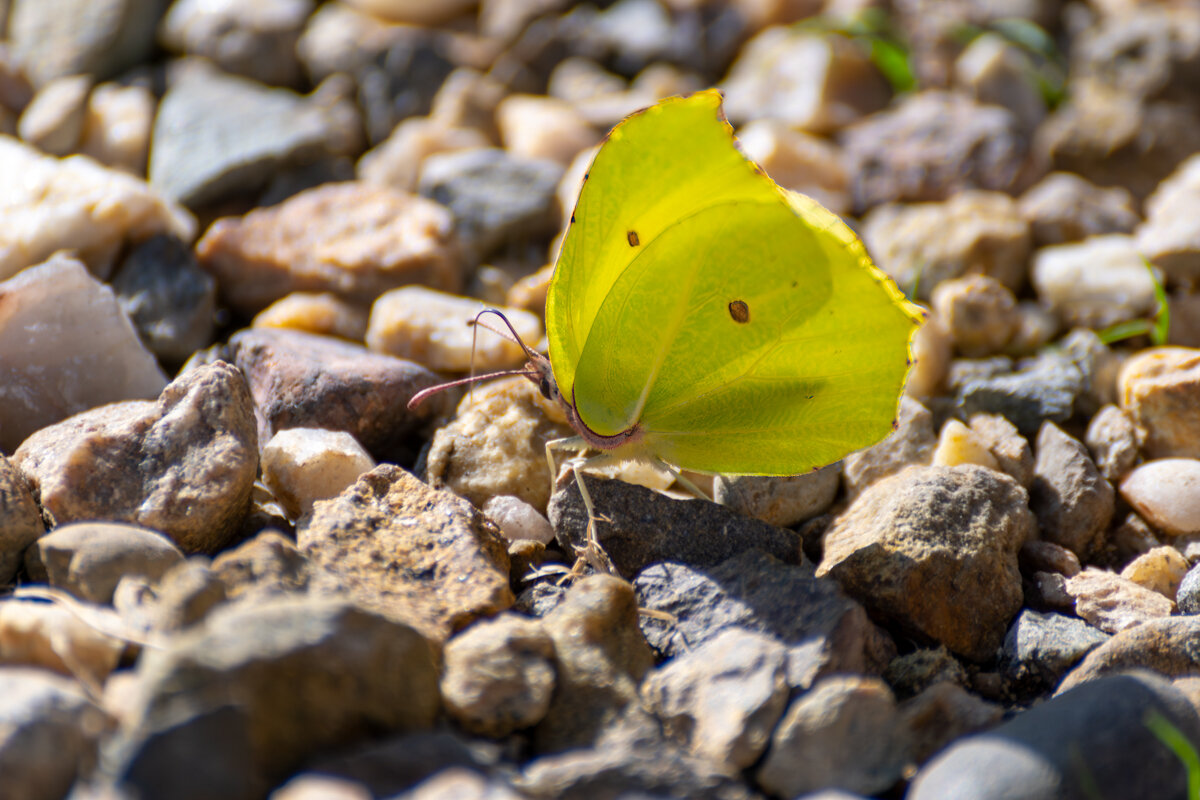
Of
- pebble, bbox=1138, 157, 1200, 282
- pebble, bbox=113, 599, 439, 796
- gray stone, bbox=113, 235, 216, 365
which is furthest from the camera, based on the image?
pebble, bbox=1138, 157, 1200, 282

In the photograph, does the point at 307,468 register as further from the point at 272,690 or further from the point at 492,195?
the point at 492,195

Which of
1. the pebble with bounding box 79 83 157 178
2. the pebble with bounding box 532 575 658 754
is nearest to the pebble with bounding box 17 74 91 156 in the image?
the pebble with bounding box 79 83 157 178

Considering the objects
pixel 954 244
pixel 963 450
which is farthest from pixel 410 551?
pixel 954 244

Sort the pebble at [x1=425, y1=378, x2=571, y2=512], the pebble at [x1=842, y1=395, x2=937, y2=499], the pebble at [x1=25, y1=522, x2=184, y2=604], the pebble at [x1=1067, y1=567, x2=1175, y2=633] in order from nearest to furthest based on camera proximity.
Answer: the pebble at [x1=25, y1=522, x2=184, y2=604] → the pebble at [x1=1067, y1=567, x2=1175, y2=633] → the pebble at [x1=425, y1=378, x2=571, y2=512] → the pebble at [x1=842, y1=395, x2=937, y2=499]

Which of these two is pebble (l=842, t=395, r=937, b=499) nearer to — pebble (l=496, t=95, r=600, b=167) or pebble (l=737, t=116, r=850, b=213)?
pebble (l=737, t=116, r=850, b=213)

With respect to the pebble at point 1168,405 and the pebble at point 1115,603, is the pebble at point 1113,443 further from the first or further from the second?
the pebble at point 1115,603

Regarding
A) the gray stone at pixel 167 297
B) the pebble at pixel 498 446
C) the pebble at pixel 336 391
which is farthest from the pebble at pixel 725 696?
the gray stone at pixel 167 297
